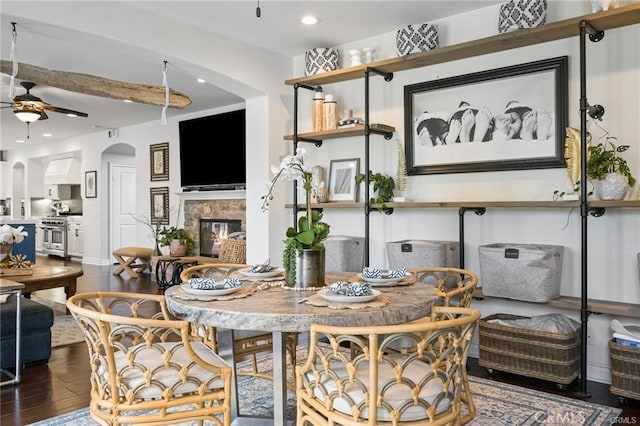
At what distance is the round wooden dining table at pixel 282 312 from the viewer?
1.80m

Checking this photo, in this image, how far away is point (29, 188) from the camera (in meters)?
12.4

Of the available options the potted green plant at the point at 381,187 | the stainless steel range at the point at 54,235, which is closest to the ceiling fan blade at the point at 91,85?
the potted green plant at the point at 381,187

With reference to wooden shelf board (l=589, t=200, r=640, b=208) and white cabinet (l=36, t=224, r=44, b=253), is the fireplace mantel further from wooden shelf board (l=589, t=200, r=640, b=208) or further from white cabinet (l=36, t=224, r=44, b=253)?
white cabinet (l=36, t=224, r=44, b=253)

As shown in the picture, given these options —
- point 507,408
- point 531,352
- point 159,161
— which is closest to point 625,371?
point 531,352

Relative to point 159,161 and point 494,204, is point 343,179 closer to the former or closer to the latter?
point 494,204

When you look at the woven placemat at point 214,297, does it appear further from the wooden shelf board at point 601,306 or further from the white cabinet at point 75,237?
the white cabinet at point 75,237

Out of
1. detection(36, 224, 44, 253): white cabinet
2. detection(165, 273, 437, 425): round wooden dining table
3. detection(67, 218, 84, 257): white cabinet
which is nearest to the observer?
detection(165, 273, 437, 425): round wooden dining table

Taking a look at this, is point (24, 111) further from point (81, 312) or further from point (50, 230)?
point (50, 230)

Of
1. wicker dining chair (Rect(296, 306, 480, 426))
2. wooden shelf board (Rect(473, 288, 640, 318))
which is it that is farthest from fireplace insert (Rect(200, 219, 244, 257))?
wicker dining chair (Rect(296, 306, 480, 426))

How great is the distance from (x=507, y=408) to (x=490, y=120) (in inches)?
76.4

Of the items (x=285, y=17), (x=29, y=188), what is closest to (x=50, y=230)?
(x=29, y=188)

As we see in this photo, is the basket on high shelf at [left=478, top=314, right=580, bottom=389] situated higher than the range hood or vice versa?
the range hood

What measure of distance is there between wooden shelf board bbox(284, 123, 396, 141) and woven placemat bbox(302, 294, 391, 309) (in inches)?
87.5

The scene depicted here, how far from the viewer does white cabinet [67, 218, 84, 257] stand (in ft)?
35.2
